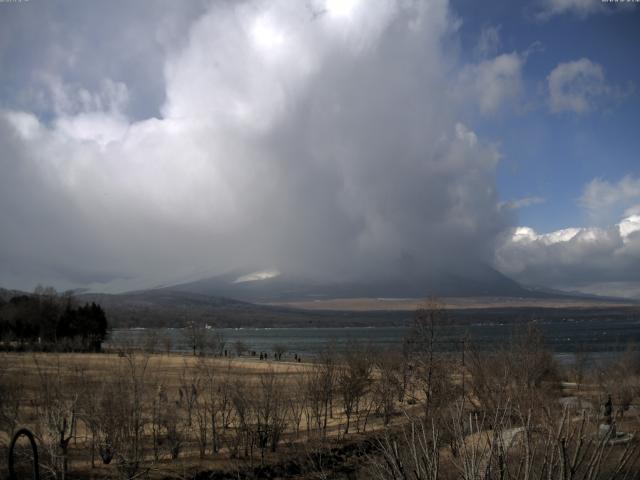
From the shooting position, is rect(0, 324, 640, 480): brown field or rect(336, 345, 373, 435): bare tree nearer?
rect(0, 324, 640, 480): brown field

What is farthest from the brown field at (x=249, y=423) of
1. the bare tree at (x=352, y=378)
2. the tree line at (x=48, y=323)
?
the tree line at (x=48, y=323)

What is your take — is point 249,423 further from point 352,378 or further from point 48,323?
point 48,323

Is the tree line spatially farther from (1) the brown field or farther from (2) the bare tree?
(1) the brown field

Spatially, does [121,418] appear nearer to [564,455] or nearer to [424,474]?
[424,474]

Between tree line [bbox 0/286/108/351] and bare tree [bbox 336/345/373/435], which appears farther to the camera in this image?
tree line [bbox 0/286/108/351]

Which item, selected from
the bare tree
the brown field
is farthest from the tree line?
the brown field

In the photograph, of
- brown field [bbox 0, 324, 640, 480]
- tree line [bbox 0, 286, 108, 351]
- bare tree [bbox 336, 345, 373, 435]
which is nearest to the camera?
brown field [bbox 0, 324, 640, 480]

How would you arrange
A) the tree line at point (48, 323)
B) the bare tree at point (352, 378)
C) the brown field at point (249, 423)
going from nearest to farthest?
the brown field at point (249, 423) < the bare tree at point (352, 378) < the tree line at point (48, 323)

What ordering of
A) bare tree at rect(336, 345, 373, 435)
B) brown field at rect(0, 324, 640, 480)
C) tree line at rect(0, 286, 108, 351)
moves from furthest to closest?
tree line at rect(0, 286, 108, 351) → bare tree at rect(336, 345, 373, 435) → brown field at rect(0, 324, 640, 480)

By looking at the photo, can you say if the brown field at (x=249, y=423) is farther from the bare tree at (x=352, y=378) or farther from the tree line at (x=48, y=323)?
the tree line at (x=48, y=323)

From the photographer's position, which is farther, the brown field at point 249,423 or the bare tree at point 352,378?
the bare tree at point 352,378

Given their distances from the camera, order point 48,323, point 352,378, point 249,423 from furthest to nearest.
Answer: point 48,323 < point 352,378 < point 249,423

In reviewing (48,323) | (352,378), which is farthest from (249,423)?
(48,323)

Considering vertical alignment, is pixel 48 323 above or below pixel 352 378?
above
